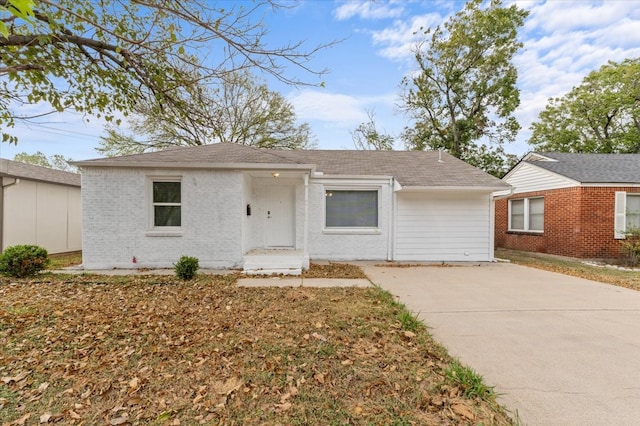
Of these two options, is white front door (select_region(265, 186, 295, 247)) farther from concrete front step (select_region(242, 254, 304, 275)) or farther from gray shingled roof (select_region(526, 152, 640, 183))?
gray shingled roof (select_region(526, 152, 640, 183))

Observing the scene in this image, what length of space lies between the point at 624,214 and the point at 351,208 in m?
9.84

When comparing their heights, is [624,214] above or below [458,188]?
below

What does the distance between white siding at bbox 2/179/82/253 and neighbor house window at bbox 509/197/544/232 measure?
19.5 meters

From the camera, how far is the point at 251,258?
7.79 meters

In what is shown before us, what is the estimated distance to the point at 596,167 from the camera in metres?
11.6

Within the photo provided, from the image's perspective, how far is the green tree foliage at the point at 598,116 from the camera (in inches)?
864

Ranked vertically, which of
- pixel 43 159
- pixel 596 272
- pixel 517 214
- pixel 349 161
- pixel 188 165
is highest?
pixel 43 159

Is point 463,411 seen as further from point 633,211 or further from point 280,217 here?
point 633,211

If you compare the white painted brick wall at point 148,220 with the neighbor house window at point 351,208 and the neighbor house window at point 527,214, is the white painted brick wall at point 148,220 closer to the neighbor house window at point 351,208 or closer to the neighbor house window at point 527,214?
the neighbor house window at point 351,208

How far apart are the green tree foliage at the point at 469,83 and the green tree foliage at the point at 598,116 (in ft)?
28.6

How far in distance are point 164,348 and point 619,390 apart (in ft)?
14.7

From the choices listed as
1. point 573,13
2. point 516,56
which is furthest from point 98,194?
point 516,56

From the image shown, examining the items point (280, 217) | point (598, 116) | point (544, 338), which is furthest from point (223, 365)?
point (598, 116)

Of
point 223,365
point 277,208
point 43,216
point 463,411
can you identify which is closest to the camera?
point 463,411
